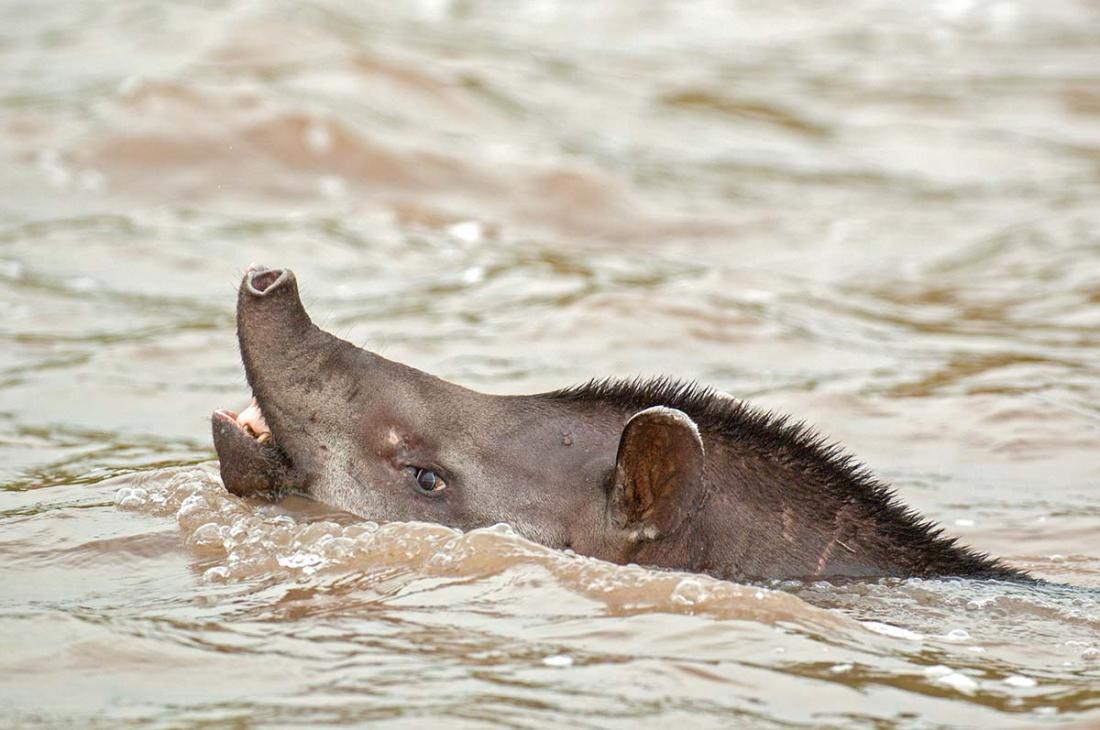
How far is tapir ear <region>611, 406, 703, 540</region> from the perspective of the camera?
20.5ft

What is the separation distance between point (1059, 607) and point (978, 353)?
5.66 metres

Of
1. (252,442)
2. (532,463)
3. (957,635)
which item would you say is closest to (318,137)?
(252,442)

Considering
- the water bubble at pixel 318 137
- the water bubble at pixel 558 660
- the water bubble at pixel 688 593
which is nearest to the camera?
the water bubble at pixel 558 660

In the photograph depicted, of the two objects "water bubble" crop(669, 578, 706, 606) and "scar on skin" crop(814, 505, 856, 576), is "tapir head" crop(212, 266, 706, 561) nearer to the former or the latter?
"water bubble" crop(669, 578, 706, 606)

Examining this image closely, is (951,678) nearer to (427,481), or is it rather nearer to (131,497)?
(427,481)

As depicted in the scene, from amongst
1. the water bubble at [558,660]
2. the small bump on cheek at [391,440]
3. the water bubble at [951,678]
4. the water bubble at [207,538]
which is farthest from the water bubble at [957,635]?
the water bubble at [207,538]

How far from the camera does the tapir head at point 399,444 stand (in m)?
6.74

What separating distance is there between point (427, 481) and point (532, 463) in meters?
0.41

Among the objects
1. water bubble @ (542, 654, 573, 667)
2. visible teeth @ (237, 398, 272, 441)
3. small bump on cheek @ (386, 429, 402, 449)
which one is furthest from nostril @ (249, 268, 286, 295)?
water bubble @ (542, 654, 573, 667)

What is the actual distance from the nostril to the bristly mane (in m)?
1.15

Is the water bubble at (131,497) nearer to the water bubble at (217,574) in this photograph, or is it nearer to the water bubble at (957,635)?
the water bubble at (217,574)

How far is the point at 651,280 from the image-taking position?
46.0ft

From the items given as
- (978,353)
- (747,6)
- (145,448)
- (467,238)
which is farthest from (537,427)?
(747,6)

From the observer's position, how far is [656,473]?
6422 mm
